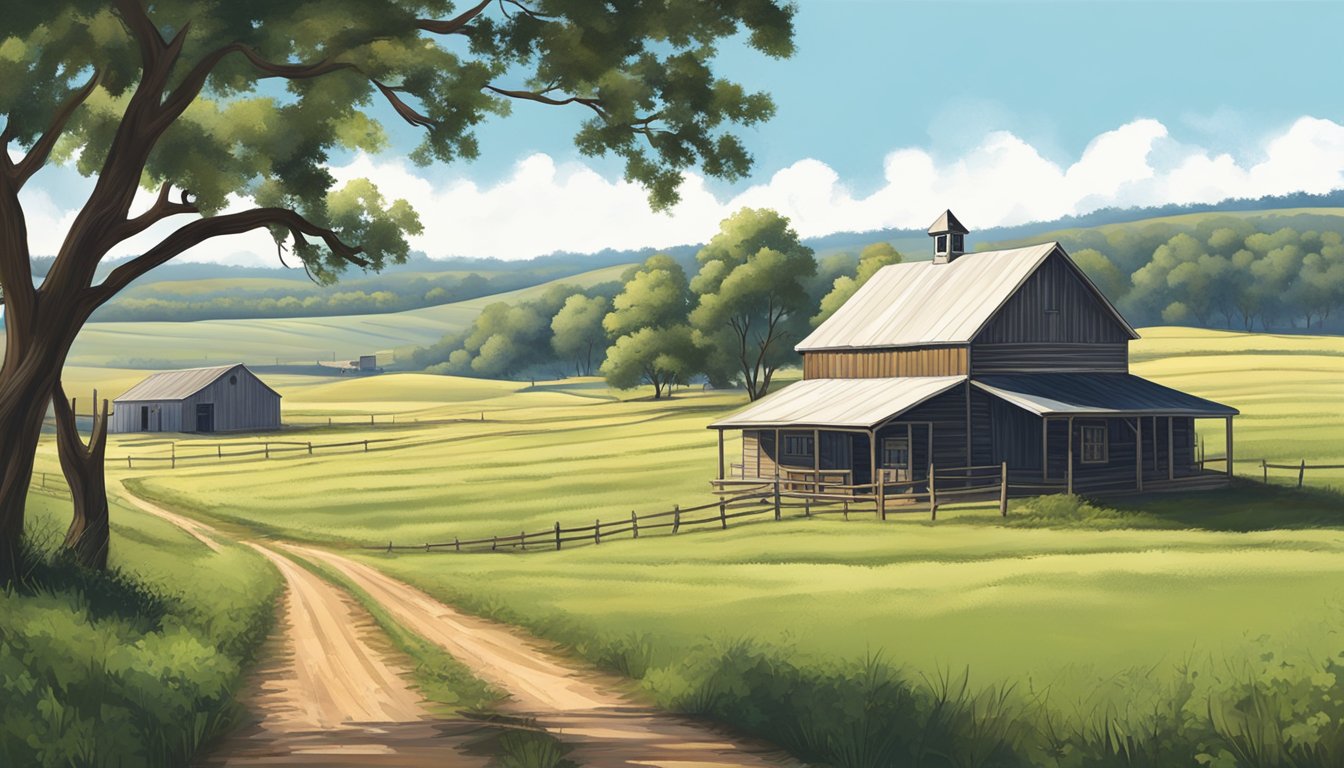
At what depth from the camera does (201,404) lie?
9800 cm

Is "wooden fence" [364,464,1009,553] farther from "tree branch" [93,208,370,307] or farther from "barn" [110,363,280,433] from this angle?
"barn" [110,363,280,433]

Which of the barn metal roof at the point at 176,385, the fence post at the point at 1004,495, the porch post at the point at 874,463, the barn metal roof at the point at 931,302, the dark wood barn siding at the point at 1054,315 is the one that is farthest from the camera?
the barn metal roof at the point at 176,385

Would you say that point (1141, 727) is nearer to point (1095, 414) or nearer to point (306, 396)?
point (1095, 414)

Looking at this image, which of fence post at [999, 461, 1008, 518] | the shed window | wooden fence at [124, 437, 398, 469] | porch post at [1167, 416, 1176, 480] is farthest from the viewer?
wooden fence at [124, 437, 398, 469]

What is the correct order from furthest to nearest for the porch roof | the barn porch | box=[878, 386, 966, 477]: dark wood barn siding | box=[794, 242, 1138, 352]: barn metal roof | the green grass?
box=[794, 242, 1138, 352]: barn metal roof
box=[878, 386, 966, 477]: dark wood barn siding
the barn porch
the porch roof
the green grass

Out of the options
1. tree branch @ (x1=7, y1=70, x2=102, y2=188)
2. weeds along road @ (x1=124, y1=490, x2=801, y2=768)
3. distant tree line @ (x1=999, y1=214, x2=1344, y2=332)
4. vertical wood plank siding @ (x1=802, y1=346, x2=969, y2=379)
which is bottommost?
weeds along road @ (x1=124, y1=490, x2=801, y2=768)

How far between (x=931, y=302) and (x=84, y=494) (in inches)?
1442

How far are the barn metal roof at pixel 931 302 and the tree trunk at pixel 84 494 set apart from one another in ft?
Result: 107

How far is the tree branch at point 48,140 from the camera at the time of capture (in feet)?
70.2

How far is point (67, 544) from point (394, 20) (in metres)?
9.66

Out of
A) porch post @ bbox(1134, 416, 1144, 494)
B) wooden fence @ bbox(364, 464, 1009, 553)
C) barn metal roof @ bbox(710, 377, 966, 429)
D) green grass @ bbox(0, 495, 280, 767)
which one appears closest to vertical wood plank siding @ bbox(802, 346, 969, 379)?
barn metal roof @ bbox(710, 377, 966, 429)

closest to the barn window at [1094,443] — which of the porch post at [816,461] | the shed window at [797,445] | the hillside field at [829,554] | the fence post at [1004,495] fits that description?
the hillside field at [829,554]

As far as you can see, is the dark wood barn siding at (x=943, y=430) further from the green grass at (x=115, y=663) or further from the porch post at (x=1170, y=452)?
the green grass at (x=115, y=663)

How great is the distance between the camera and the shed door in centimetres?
9806
